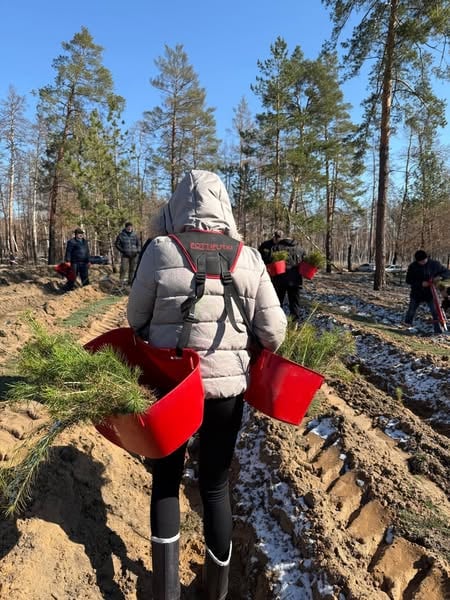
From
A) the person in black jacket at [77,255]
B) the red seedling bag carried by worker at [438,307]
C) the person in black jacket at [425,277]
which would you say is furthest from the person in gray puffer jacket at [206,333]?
the person in black jacket at [77,255]

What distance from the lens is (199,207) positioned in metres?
1.96

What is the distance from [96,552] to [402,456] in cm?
287

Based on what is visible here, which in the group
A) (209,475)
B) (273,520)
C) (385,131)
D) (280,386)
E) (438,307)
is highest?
(385,131)

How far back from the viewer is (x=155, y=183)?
1070 inches

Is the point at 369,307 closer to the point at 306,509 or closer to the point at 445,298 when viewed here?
the point at 445,298

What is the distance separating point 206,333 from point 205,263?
0.99 feet

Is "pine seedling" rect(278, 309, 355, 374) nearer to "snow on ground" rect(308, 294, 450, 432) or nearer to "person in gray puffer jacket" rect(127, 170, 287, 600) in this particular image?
"person in gray puffer jacket" rect(127, 170, 287, 600)

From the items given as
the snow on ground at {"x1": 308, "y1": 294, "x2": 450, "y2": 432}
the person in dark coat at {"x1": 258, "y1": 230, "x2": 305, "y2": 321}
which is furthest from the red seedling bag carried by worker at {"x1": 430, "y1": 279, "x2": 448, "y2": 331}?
the person in dark coat at {"x1": 258, "y1": 230, "x2": 305, "y2": 321}

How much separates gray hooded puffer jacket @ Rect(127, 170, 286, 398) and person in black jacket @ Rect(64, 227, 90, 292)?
1124cm

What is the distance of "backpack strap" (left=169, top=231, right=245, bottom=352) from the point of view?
1.84m

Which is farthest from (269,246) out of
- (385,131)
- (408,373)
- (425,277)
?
(385,131)

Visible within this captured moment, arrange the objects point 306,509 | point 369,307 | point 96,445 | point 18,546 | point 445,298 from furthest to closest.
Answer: point 369,307 → point 445,298 → point 96,445 → point 306,509 → point 18,546

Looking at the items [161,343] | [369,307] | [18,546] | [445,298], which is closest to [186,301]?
[161,343]

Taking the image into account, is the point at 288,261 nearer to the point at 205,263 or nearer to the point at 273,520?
the point at 273,520
